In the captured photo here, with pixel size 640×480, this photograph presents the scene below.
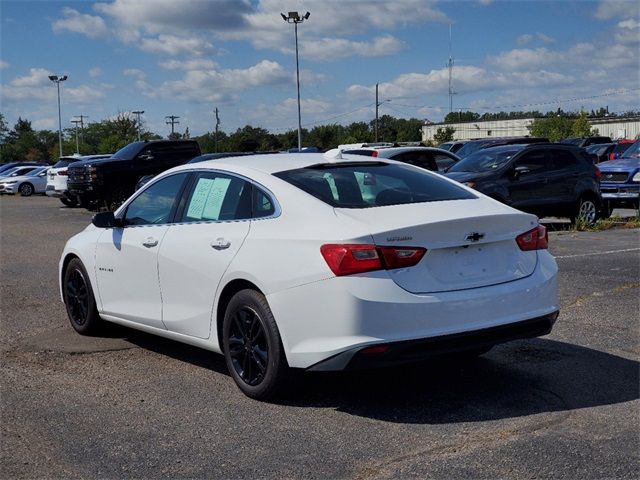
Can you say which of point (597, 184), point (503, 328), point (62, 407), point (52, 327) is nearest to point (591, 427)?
point (503, 328)

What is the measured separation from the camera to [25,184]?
137ft

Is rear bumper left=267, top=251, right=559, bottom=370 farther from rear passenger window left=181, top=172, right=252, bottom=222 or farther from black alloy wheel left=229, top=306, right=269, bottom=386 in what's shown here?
rear passenger window left=181, top=172, right=252, bottom=222

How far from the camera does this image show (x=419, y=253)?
499 centimetres

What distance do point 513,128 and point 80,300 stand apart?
8718 centimetres

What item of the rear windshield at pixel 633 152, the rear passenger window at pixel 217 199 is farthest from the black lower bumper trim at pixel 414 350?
the rear windshield at pixel 633 152

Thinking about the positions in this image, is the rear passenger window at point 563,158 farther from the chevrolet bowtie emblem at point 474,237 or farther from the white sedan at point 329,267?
the chevrolet bowtie emblem at point 474,237

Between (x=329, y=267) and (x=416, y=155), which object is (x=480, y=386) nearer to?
(x=329, y=267)

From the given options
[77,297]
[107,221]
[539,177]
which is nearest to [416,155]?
[539,177]

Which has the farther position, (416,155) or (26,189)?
(26,189)

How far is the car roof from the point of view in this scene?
5.99 metres

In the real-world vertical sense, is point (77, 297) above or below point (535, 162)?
below

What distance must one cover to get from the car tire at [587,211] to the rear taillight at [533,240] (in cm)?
1125

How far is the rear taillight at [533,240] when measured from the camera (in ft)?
18.0

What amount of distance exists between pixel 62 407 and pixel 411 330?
7.50 ft
